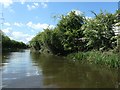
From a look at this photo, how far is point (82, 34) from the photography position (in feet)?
148

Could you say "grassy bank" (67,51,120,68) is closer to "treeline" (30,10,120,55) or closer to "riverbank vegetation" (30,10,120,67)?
"riverbank vegetation" (30,10,120,67)

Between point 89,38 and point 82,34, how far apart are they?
22.9ft

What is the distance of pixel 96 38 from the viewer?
36812 mm

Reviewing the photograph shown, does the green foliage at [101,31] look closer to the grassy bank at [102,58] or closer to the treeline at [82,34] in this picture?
the treeline at [82,34]

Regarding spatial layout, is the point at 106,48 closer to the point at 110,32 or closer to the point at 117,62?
the point at 110,32

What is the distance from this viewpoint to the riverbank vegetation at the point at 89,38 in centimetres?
3132

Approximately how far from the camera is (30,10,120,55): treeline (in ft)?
116

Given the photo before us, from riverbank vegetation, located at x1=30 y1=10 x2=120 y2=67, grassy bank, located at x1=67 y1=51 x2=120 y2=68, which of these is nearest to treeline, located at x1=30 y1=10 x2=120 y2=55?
riverbank vegetation, located at x1=30 y1=10 x2=120 y2=67

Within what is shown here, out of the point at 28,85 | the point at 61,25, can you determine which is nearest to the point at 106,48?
the point at 61,25

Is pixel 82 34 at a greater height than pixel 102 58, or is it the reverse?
pixel 82 34

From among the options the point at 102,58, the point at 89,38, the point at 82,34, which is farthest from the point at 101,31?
the point at 82,34

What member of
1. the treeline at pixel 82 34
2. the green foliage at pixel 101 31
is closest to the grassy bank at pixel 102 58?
the treeline at pixel 82 34

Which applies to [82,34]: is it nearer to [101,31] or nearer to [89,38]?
[89,38]

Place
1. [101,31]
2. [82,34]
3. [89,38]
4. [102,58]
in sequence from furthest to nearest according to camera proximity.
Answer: [82,34], [89,38], [101,31], [102,58]
